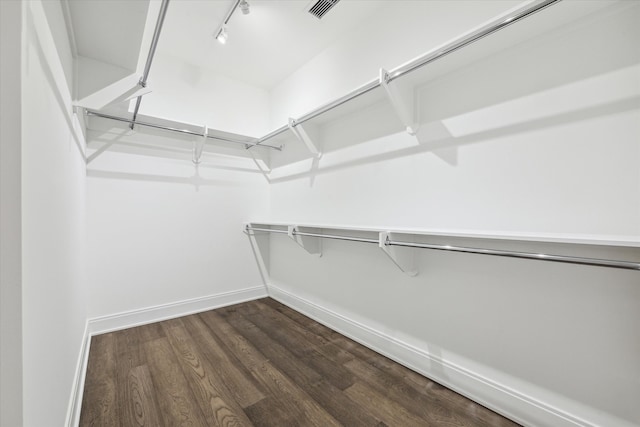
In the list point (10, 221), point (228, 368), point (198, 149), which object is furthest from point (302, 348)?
point (198, 149)

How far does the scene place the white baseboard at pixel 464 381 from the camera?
1.17 metres

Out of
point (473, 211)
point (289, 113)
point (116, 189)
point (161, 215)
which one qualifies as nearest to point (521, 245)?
point (473, 211)

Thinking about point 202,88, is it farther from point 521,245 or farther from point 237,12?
point 521,245

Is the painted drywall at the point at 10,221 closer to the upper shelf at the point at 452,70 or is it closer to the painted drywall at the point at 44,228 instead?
the painted drywall at the point at 44,228

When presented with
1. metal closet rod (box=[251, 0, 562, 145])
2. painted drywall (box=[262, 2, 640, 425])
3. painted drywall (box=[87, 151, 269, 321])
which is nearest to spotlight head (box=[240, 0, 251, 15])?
metal closet rod (box=[251, 0, 562, 145])

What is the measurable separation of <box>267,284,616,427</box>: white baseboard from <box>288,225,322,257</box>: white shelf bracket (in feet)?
1.82

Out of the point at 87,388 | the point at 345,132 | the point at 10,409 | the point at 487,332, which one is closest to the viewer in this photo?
the point at 10,409

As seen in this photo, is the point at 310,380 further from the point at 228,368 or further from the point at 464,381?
the point at 464,381

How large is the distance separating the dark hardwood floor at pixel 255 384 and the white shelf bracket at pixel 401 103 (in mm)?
1509

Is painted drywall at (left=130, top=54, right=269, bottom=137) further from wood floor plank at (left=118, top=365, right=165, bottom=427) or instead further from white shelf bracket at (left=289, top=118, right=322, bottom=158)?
wood floor plank at (left=118, top=365, right=165, bottom=427)

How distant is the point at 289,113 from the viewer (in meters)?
2.83

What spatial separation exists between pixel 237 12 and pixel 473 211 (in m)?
2.15

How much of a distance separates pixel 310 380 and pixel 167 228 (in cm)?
184

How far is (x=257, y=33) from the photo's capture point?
7.27 ft
